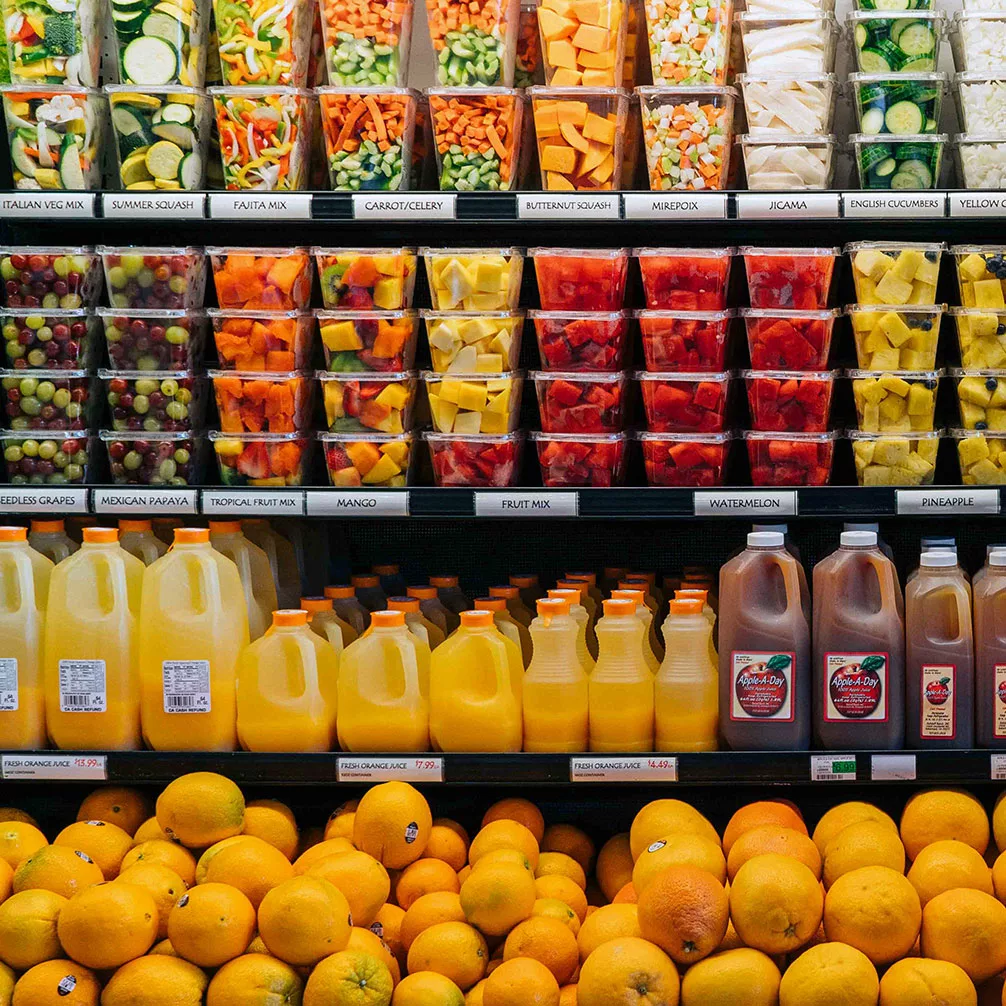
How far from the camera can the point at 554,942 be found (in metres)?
2.02

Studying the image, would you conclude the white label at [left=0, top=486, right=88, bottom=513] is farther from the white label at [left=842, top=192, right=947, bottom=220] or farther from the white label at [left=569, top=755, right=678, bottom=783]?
the white label at [left=842, top=192, right=947, bottom=220]

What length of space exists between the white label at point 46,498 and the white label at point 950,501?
5.67ft

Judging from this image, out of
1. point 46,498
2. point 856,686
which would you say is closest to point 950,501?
point 856,686

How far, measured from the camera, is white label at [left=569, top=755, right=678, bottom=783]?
8.07 feet

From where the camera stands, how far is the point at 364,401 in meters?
2.65

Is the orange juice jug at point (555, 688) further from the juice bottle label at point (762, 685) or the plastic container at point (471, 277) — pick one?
the plastic container at point (471, 277)

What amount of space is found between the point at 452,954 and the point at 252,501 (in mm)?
1065

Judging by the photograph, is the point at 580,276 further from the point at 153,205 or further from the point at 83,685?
the point at 83,685

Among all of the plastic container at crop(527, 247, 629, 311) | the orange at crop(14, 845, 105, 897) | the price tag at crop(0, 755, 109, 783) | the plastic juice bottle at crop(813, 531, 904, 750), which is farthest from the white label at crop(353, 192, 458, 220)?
the orange at crop(14, 845, 105, 897)

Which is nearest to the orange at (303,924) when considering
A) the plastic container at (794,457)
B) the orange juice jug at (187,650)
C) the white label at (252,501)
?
the orange juice jug at (187,650)

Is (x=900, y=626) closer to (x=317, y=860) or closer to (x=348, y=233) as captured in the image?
(x=317, y=860)

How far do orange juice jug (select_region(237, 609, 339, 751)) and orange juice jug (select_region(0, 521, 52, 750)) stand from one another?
441 millimetres

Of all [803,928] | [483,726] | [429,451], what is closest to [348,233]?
[429,451]

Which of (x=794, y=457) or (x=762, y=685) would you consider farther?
(x=794, y=457)
